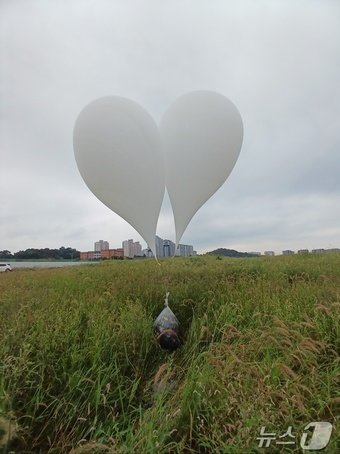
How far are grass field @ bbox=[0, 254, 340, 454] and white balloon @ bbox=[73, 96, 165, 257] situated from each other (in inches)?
52.7

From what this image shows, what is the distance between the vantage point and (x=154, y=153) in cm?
354

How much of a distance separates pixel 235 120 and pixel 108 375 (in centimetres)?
312

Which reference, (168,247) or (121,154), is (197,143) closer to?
(121,154)

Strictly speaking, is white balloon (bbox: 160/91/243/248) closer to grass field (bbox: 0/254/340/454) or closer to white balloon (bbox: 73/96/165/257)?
white balloon (bbox: 73/96/165/257)

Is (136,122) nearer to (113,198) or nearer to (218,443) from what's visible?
(113,198)

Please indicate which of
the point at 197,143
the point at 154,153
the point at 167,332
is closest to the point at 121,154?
the point at 154,153

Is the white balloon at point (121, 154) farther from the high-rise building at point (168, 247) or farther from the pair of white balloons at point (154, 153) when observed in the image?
the high-rise building at point (168, 247)

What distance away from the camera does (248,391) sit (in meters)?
2.04

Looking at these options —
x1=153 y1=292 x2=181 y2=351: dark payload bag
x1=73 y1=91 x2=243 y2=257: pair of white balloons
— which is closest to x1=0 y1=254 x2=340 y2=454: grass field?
x1=153 y1=292 x2=181 y2=351: dark payload bag

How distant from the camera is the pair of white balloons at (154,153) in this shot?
11.1 feet

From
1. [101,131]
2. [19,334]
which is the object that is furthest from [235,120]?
[19,334]

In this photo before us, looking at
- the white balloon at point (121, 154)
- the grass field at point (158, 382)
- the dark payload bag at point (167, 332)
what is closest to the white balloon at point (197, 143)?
the white balloon at point (121, 154)

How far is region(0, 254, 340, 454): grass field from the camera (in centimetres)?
177

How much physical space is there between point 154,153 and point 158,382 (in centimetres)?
233
